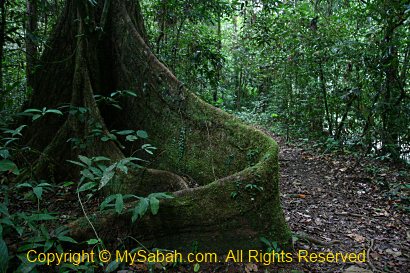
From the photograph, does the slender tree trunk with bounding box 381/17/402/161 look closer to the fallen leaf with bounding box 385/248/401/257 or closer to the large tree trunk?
the fallen leaf with bounding box 385/248/401/257

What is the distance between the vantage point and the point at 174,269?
2791 mm

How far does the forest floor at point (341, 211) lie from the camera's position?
10.6 ft

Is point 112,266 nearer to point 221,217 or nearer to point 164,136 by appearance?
point 221,217

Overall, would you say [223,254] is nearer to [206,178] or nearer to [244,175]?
[244,175]

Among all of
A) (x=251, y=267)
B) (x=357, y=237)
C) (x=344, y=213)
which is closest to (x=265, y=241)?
(x=251, y=267)

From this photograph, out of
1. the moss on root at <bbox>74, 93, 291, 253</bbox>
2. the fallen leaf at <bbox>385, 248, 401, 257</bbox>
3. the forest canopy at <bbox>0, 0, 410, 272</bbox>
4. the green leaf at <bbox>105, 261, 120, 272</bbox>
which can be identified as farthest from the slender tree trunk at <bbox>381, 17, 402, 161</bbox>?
the green leaf at <bbox>105, 261, 120, 272</bbox>

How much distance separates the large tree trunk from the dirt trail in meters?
0.94

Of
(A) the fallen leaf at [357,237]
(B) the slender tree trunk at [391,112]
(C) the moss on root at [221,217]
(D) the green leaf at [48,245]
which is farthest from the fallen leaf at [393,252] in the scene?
(D) the green leaf at [48,245]

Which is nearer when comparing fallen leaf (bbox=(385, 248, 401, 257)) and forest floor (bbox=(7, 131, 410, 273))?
forest floor (bbox=(7, 131, 410, 273))

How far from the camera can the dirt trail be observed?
3.54 metres

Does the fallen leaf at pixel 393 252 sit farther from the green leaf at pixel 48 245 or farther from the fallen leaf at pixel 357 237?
the green leaf at pixel 48 245

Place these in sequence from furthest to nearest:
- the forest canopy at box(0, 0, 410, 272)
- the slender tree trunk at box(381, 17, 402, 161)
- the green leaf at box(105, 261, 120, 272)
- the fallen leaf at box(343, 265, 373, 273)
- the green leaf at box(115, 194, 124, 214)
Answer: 1. the slender tree trunk at box(381, 17, 402, 161)
2. the fallen leaf at box(343, 265, 373, 273)
3. the forest canopy at box(0, 0, 410, 272)
4. the green leaf at box(105, 261, 120, 272)
5. the green leaf at box(115, 194, 124, 214)

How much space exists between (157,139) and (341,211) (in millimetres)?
3013

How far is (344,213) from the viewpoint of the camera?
4684 mm
